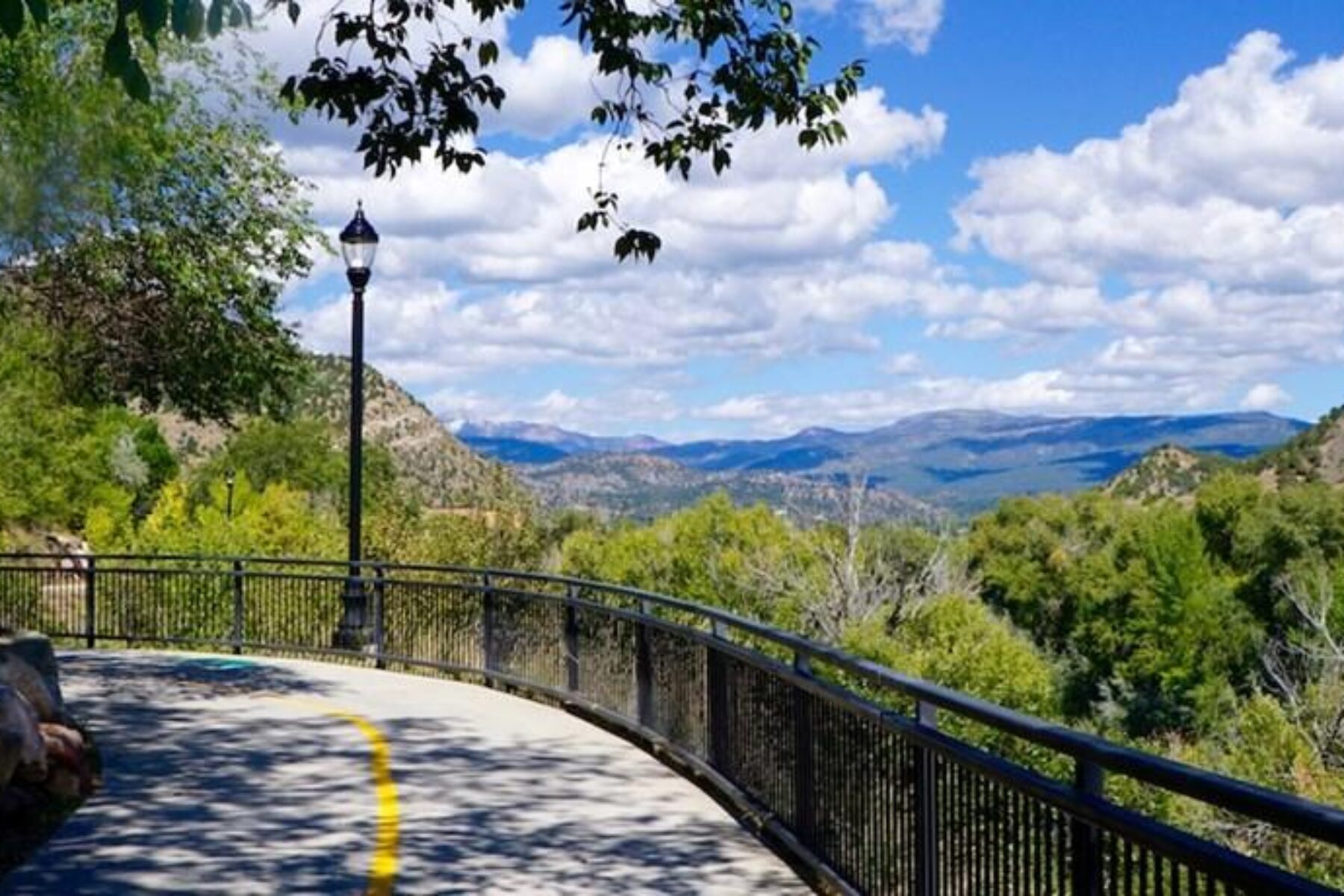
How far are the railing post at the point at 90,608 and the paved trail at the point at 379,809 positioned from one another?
5470 mm

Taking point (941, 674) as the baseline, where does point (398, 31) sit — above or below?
above

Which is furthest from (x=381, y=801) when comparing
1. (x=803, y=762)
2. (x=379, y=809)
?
(x=803, y=762)

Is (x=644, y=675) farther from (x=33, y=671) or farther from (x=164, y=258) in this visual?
(x=164, y=258)

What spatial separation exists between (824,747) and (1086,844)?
2.96 m

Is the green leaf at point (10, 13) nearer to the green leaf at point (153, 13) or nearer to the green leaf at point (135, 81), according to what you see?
the green leaf at point (135, 81)

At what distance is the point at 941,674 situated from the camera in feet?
160

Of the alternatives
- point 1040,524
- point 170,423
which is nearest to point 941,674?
point 1040,524

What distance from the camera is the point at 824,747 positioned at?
26.4 feet

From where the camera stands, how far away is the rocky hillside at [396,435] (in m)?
154

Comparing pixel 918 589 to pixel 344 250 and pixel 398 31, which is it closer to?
pixel 344 250

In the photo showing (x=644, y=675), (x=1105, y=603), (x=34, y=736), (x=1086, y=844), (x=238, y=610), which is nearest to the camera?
(x=1086, y=844)

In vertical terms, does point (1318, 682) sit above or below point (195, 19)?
below

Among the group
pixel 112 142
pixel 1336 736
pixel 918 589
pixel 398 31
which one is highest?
pixel 112 142

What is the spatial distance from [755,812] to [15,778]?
4.28 m
